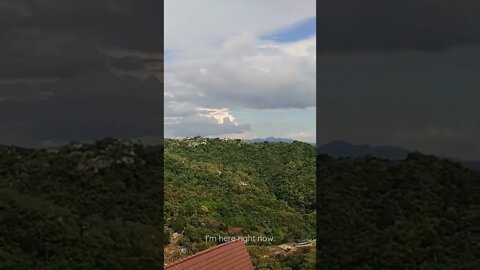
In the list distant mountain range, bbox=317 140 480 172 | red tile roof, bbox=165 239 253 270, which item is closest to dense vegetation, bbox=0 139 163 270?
red tile roof, bbox=165 239 253 270

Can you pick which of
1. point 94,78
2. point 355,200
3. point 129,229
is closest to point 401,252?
point 355,200

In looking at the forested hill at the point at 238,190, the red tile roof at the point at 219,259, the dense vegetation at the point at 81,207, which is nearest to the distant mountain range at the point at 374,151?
the red tile roof at the point at 219,259

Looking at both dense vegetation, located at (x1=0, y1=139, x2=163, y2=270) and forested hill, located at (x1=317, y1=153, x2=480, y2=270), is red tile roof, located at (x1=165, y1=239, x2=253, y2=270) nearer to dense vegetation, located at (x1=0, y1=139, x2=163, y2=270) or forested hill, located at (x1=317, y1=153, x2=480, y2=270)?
dense vegetation, located at (x1=0, y1=139, x2=163, y2=270)

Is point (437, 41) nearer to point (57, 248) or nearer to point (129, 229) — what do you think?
point (129, 229)

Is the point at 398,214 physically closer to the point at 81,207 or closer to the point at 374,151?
the point at 374,151

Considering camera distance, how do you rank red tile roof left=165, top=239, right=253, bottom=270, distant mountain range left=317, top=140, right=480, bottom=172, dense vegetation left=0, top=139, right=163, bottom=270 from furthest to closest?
dense vegetation left=0, top=139, right=163, bottom=270, distant mountain range left=317, top=140, right=480, bottom=172, red tile roof left=165, top=239, right=253, bottom=270

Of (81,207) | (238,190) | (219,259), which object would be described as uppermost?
(81,207)

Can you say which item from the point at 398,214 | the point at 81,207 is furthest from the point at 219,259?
the point at 398,214
